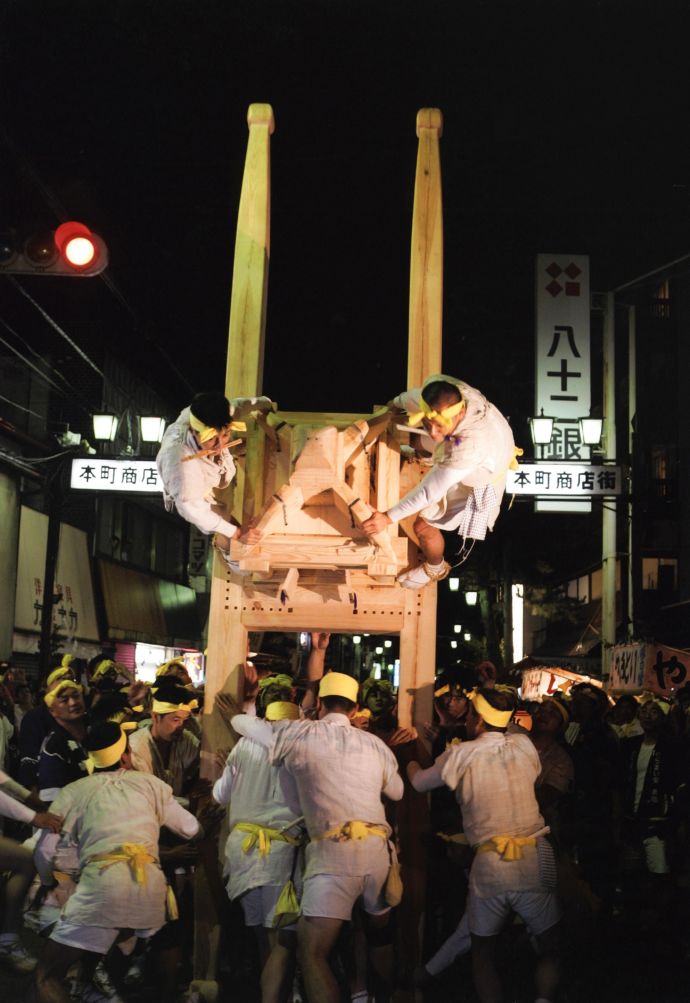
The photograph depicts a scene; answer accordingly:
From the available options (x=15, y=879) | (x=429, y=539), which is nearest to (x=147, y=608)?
(x=15, y=879)

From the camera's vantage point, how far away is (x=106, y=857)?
629 centimetres

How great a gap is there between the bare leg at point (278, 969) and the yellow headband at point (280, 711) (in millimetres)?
1293

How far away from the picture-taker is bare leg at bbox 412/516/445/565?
23.6 ft

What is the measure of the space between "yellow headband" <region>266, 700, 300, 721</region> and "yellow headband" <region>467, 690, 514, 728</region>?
3.89ft

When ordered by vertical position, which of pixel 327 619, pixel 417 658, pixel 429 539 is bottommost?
pixel 417 658

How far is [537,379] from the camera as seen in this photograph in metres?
20.5

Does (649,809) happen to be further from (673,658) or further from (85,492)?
(85,492)

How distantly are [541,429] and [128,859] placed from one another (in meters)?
14.1

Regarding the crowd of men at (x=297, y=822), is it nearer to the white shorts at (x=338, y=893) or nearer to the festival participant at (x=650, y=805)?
the white shorts at (x=338, y=893)

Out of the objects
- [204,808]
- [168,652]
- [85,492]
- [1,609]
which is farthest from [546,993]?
[168,652]

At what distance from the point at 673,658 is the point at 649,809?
5787mm

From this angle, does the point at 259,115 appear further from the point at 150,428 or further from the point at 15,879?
the point at 150,428

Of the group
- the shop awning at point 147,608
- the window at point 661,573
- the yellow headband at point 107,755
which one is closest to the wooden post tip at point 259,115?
the yellow headband at point 107,755

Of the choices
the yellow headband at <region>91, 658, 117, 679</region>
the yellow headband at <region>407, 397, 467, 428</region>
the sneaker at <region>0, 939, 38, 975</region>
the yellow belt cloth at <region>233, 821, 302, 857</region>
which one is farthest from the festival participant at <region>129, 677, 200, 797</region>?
the yellow headband at <region>91, 658, 117, 679</region>
